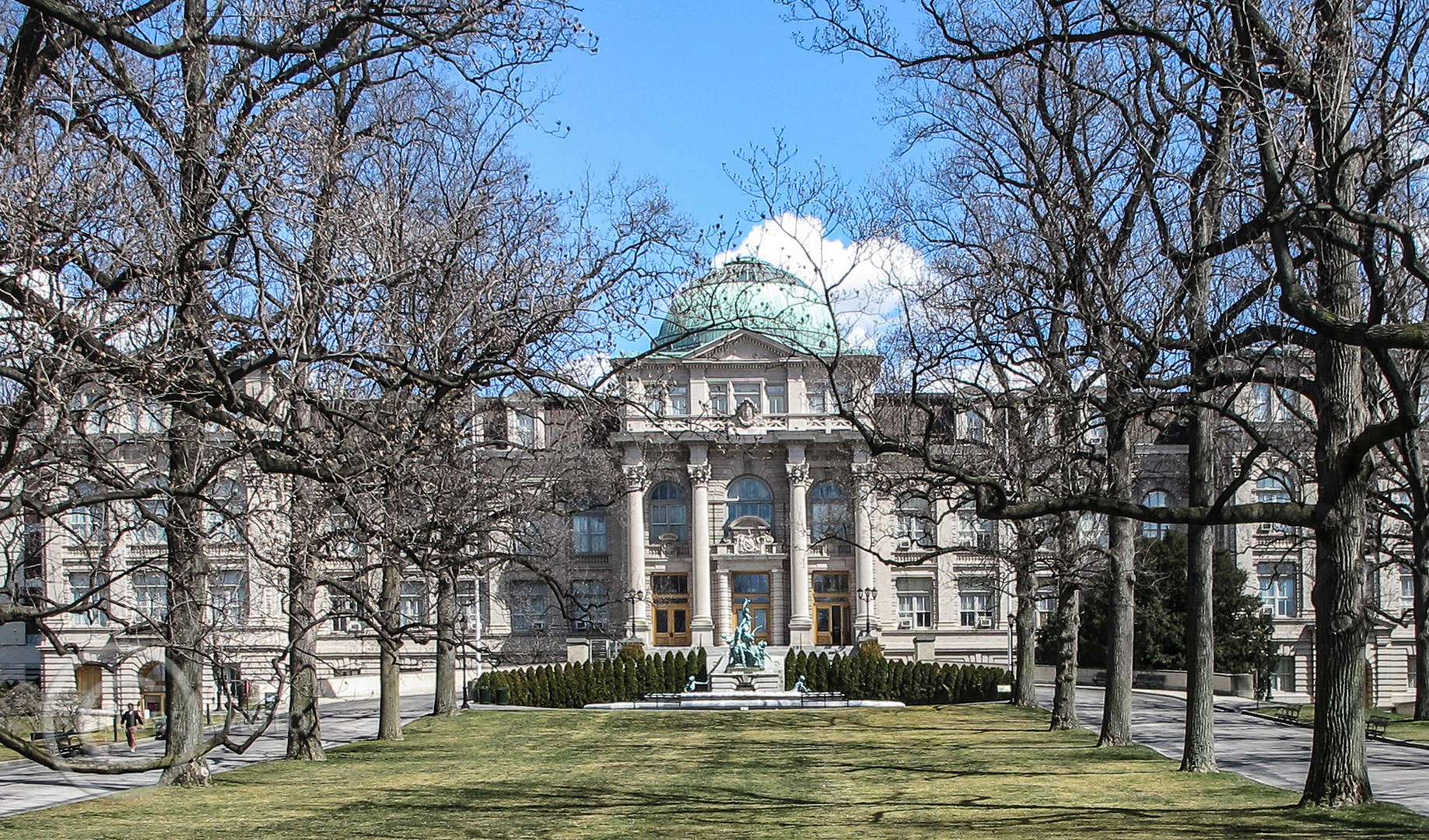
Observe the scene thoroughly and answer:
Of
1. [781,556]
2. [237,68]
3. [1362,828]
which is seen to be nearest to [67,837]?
[237,68]

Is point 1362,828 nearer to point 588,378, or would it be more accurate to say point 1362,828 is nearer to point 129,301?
point 588,378

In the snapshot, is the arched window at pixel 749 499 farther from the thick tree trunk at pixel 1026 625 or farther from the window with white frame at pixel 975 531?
the thick tree trunk at pixel 1026 625

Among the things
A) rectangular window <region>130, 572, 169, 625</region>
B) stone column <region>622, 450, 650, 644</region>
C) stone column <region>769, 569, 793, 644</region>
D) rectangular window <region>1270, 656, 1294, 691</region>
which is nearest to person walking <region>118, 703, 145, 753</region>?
rectangular window <region>130, 572, 169, 625</region>

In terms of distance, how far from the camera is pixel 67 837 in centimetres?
1744

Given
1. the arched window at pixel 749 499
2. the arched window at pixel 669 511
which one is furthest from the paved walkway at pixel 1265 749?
the arched window at pixel 669 511

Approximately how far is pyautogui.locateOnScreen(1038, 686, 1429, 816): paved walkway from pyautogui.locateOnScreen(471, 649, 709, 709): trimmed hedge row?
17070 millimetres

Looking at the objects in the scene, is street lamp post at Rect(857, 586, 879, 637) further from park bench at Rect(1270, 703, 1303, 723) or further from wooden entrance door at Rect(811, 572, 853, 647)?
park bench at Rect(1270, 703, 1303, 723)

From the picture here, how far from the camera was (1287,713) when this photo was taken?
40531 mm

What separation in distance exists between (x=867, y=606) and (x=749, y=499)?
9523 millimetres

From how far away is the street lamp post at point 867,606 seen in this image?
72062mm

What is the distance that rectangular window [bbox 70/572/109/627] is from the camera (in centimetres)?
1066

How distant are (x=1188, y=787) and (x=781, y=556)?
55394mm

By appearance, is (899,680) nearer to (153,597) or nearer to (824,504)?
(824,504)

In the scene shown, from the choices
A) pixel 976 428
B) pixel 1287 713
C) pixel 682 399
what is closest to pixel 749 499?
pixel 682 399
